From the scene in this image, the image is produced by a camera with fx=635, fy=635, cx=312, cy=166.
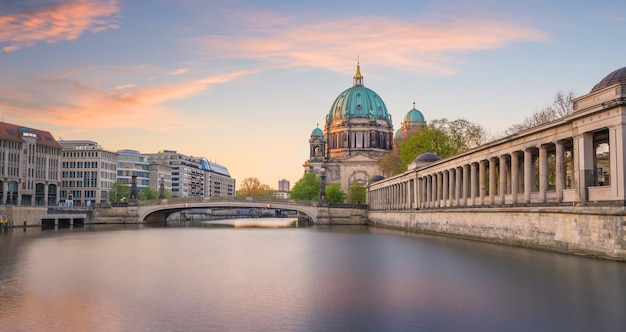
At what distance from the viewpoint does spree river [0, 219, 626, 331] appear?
1666cm

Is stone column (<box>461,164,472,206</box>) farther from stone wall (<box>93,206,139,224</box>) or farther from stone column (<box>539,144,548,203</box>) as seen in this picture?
stone wall (<box>93,206,139,224</box>)

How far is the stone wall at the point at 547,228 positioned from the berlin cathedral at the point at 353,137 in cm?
10694

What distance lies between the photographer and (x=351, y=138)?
17738cm

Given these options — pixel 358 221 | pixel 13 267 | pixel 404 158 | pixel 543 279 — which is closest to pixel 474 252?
pixel 543 279

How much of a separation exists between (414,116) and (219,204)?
8268 centimetres

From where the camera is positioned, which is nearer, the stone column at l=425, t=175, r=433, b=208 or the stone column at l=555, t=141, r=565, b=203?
the stone column at l=555, t=141, r=565, b=203

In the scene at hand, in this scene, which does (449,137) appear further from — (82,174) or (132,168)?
(132,168)

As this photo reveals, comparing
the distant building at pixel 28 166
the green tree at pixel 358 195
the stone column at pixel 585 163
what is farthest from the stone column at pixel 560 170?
the green tree at pixel 358 195

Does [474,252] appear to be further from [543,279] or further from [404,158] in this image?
[404,158]

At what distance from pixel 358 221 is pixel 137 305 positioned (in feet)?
294

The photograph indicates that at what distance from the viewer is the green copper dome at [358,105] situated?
7047 inches

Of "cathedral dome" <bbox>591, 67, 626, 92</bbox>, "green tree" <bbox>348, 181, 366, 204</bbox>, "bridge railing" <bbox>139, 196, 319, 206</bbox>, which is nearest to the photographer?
"cathedral dome" <bbox>591, 67, 626, 92</bbox>

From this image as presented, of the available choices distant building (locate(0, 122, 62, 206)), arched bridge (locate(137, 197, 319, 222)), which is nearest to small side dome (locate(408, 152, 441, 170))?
arched bridge (locate(137, 197, 319, 222))

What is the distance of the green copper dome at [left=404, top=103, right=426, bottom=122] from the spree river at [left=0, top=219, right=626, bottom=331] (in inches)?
5243
